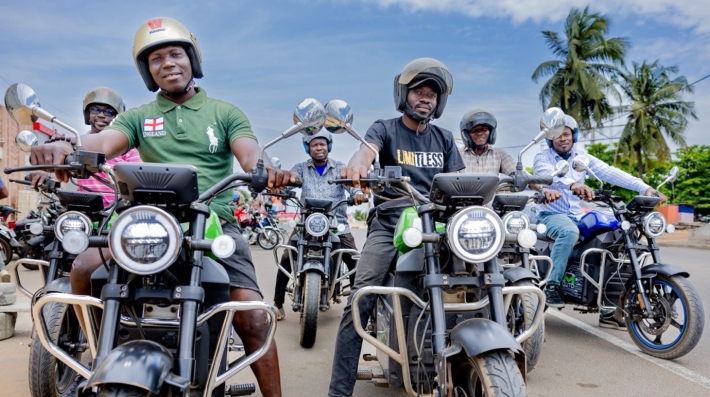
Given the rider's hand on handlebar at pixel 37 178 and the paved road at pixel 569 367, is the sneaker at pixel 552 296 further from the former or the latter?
the rider's hand on handlebar at pixel 37 178

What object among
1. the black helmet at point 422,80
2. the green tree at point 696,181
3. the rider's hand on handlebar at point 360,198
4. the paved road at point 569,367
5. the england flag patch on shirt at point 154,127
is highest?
the green tree at point 696,181

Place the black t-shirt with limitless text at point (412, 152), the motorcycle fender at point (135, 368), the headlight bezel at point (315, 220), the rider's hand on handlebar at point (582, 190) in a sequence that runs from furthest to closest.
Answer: the headlight bezel at point (315, 220) → the rider's hand on handlebar at point (582, 190) → the black t-shirt with limitless text at point (412, 152) → the motorcycle fender at point (135, 368)

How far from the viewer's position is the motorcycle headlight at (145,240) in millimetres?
1918

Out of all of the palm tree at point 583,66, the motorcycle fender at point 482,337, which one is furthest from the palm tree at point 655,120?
the motorcycle fender at point 482,337

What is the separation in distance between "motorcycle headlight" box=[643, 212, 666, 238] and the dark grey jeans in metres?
2.48

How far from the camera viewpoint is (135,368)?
5.64ft

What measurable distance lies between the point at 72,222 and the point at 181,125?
4.71 feet

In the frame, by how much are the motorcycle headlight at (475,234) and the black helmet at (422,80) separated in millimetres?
1237

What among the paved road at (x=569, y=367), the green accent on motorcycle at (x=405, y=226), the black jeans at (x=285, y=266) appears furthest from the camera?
the black jeans at (x=285, y=266)

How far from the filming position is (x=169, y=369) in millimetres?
1812

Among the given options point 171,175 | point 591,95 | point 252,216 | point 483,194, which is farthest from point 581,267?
point 591,95

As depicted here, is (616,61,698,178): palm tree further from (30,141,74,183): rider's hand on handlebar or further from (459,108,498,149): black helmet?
(30,141,74,183): rider's hand on handlebar

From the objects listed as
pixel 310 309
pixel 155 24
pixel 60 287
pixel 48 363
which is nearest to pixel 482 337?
pixel 155 24

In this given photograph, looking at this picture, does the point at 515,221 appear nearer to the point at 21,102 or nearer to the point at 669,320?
the point at 669,320
